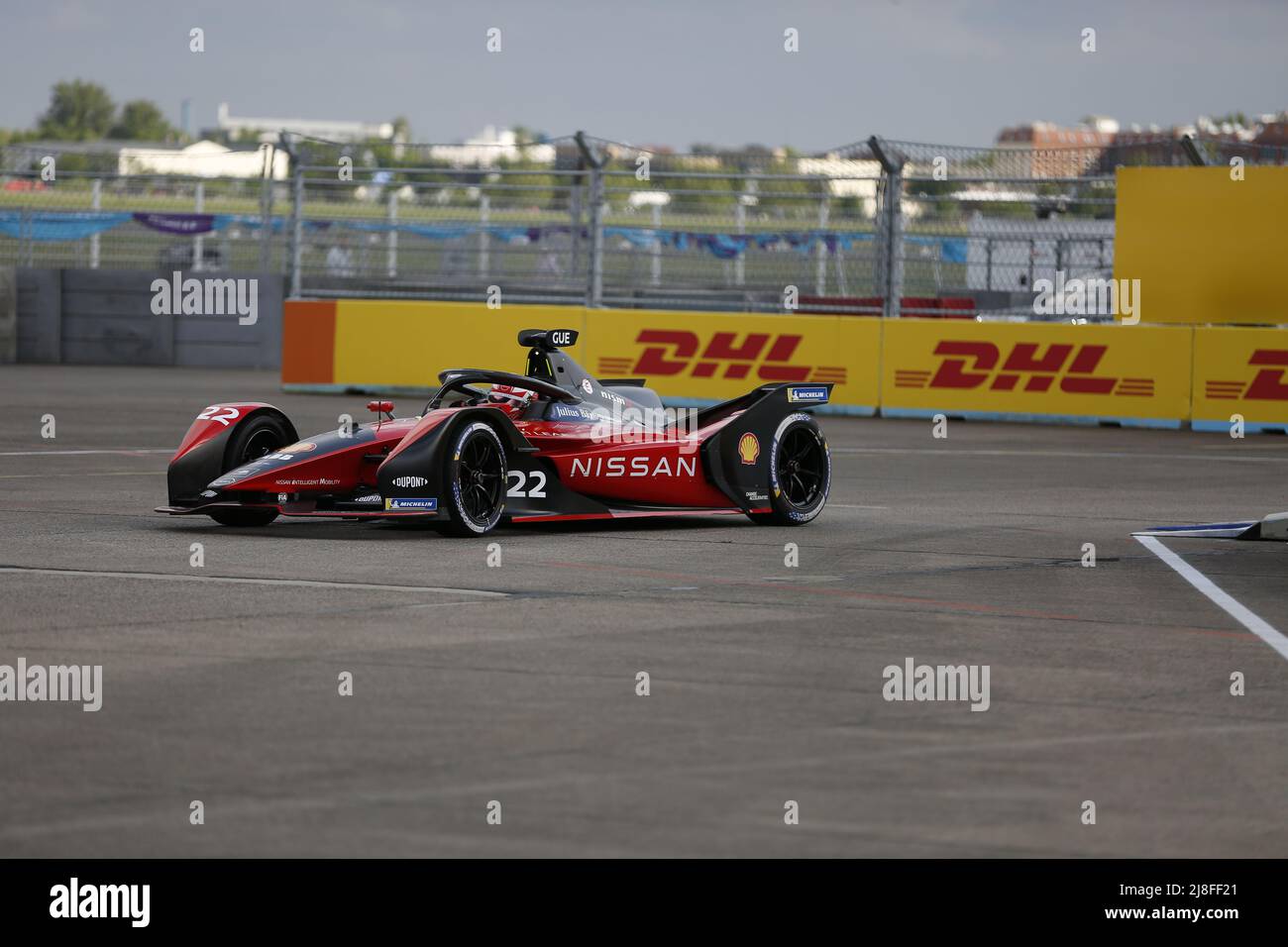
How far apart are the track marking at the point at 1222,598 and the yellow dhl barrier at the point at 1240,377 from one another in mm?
10023

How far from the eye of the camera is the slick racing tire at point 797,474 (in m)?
12.2

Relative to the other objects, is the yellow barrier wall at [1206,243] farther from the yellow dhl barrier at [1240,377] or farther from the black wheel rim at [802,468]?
the black wheel rim at [802,468]

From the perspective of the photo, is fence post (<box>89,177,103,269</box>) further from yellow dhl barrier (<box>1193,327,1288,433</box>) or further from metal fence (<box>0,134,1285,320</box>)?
yellow dhl barrier (<box>1193,327,1288,433</box>)

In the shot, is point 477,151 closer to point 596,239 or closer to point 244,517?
point 596,239

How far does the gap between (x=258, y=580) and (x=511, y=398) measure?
2867mm

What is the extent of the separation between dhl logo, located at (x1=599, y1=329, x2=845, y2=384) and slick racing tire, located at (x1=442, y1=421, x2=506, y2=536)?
11976 mm

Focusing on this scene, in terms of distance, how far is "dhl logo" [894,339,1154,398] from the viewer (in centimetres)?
2194

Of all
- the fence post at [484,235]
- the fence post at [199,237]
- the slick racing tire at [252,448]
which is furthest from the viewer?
the fence post at [199,237]

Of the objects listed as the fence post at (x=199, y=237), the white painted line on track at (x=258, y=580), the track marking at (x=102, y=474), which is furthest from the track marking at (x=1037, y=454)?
the fence post at (x=199, y=237)

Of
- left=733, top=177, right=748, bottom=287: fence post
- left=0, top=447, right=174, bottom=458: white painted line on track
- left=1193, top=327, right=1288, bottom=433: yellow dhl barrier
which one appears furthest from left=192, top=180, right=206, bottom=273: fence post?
left=1193, top=327, right=1288, bottom=433: yellow dhl barrier
